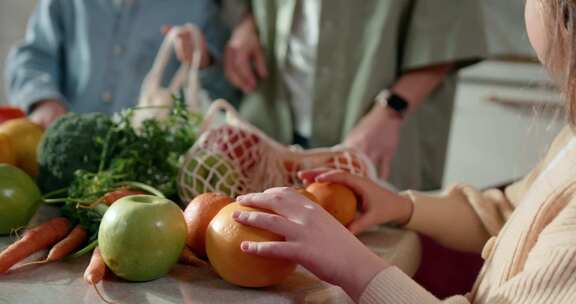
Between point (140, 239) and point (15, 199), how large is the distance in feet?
0.78

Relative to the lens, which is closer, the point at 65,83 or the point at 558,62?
the point at 558,62

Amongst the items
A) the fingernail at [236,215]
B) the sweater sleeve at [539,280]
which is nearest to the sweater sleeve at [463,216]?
the sweater sleeve at [539,280]

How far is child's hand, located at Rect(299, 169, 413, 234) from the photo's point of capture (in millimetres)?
906

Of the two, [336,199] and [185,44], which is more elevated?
[185,44]

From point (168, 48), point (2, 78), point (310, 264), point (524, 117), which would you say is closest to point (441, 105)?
point (168, 48)

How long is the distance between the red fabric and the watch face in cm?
32

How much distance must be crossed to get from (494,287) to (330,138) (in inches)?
31.5

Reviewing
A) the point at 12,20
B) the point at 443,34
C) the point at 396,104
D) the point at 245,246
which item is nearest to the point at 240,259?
the point at 245,246

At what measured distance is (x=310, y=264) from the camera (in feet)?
2.25

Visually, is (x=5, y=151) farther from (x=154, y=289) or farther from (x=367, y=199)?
(x=367, y=199)

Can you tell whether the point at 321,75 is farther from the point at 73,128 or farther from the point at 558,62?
the point at 558,62

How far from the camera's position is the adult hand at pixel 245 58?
1510 mm

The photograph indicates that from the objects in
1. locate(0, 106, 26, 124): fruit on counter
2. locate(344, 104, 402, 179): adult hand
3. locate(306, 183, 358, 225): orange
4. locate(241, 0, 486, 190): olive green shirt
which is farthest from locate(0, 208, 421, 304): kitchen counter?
locate(241, 0, 486, 190): olive green shirt

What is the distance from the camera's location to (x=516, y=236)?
0.77m
